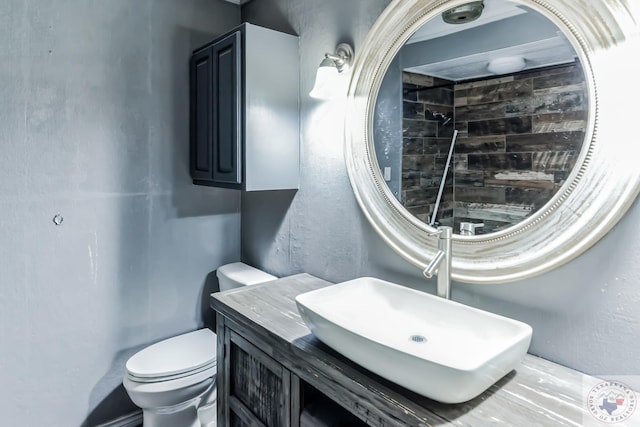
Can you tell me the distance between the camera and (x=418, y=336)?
116 centimetres

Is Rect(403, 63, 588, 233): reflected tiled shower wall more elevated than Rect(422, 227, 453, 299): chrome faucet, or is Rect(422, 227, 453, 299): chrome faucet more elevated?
Rect(403, 63, 588, 233): reflected tiled shower wall

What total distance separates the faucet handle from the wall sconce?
81cm

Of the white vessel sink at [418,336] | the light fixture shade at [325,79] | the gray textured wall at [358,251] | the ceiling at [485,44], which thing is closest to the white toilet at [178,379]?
the gray textured wall at [358,251]

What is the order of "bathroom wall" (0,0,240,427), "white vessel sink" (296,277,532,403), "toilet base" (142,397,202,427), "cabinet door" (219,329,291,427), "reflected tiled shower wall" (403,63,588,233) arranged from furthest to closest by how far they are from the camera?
"toilet base" (142,397,202,427) → "bathroom wall" (0,0,240,427) → "cabinet door" (219,329,291,427) → "reflected tiled shower wall" (403,63,588,233) → "white vessel sink" (296,277,532,403)

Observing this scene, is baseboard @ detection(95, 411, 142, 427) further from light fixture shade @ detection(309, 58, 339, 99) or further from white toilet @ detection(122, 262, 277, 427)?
light fixture shade @ detection(309, 58, 339, 99)

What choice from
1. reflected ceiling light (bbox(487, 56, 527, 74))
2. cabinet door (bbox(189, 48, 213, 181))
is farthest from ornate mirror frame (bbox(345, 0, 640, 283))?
cabinet door (bbox(189, 48, 213, 181))

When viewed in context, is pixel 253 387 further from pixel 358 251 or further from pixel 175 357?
pixel 175 357

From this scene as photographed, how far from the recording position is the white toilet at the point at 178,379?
1.74 meters

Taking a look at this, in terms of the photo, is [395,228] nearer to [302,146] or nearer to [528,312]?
[528,312]

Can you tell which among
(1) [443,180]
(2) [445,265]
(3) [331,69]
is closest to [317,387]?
(2) [445,265]

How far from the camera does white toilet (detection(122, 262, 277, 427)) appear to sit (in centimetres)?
174

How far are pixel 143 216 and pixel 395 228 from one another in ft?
4.45

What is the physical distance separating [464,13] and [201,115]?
141 cm

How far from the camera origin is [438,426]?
80 cm
